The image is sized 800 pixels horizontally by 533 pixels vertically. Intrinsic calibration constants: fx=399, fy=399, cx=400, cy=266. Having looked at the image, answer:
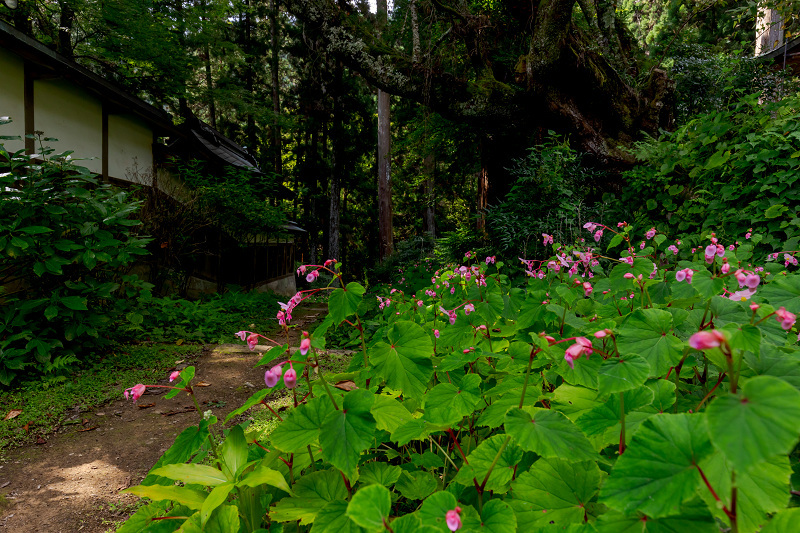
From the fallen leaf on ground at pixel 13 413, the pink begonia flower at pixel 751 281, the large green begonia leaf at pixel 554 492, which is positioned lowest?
the fallen leaf on ground at pixel 13 413

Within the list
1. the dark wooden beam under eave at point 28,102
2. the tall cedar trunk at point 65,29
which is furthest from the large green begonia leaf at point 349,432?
the tall cedar trunk at point 65,29

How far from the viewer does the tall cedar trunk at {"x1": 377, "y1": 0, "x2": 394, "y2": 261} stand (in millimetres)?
13641

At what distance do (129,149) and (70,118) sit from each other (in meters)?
1.44

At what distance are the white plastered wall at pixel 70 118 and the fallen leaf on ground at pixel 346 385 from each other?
25.0 feet

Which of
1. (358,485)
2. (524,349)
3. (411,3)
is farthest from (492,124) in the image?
(358,485)

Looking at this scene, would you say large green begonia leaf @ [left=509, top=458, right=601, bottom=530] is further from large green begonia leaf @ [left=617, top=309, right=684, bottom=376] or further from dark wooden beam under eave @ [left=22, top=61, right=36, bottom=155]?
dark wooden beam under eave @ [left=22, top=61, right=36, bottom=155]

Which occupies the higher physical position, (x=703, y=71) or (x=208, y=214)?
(x=703, y=71)

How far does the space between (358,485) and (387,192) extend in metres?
13.3

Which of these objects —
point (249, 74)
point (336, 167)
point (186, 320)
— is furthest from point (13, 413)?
point (249, 74)

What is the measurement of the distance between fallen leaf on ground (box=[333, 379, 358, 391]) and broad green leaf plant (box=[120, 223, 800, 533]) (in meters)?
0.04

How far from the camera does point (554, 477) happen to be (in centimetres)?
78

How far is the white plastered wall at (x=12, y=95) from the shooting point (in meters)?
6.00

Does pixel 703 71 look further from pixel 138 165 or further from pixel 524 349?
pixel 138 165

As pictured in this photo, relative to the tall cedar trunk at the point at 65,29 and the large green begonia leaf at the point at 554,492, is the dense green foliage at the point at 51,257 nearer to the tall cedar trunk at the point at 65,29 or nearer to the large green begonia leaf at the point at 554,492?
the large green begonia leaf at the point at 554,492
